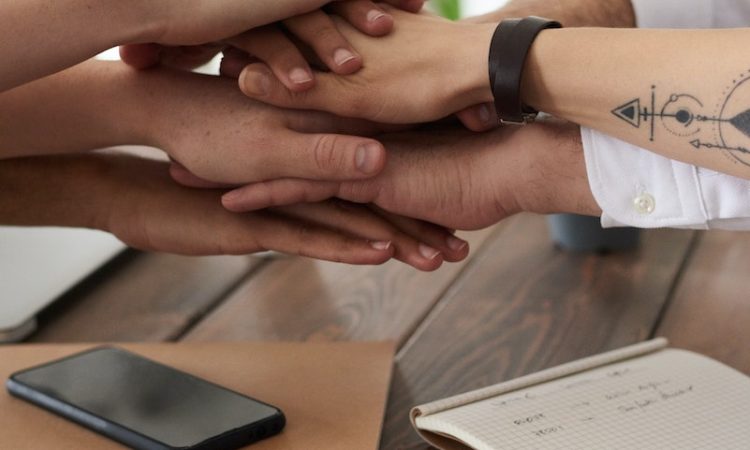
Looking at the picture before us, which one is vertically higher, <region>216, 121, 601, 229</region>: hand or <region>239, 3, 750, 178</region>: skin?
<region>239, 3, 750, 178</region>: skin

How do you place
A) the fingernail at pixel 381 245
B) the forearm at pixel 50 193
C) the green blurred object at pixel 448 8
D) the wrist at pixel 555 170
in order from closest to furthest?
the wrist at pixel 555 170 < the fingernail at pixel 381 245 < the forearm at pixel 50 193 < the green blurred object at pixel 448 8

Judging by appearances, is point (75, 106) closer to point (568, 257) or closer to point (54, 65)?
point (54, 65)

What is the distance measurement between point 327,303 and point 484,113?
359 mm

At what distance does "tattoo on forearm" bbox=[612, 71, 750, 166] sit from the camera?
856 mm

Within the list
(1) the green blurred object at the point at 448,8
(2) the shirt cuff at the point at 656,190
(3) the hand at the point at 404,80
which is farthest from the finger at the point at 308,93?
(1) the green blurred object at the point at 448,8

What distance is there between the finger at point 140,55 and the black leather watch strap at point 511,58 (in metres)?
0.36

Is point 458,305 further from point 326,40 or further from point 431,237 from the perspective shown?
point 326,40

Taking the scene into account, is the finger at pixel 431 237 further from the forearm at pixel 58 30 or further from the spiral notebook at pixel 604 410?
the forearm at pixel 58 30

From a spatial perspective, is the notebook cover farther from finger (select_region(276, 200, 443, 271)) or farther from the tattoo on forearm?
the tattoo on forearm

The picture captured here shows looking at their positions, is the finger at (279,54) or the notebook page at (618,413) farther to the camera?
the finger at (279,54)

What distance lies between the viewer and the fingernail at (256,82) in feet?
3.37

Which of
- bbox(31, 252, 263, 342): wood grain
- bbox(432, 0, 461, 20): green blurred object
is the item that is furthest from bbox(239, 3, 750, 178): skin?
bbox(432, 0, 461, 20): green blurred object

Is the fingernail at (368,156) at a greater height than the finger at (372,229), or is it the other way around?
the fingernail at (368,156)

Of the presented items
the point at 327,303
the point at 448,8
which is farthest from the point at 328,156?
the point at 448,8
